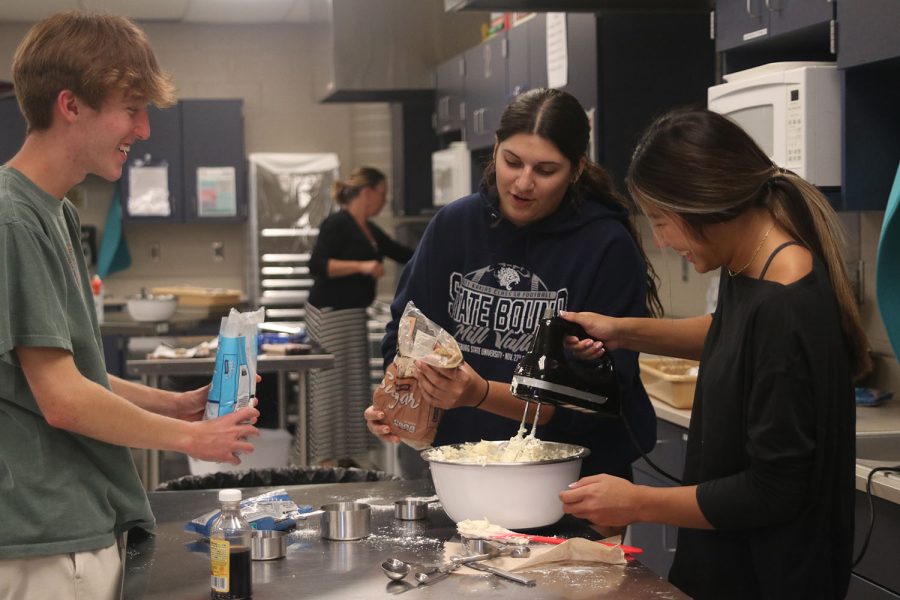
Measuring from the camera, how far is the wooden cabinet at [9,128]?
758 cm

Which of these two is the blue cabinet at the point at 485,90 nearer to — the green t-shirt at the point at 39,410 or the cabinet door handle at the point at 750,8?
the cabinet door handle at the point at 750,8

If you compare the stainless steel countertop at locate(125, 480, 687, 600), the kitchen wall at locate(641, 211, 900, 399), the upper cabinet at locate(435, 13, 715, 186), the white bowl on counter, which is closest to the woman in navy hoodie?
the stainless steel countertop at locate(125, 480, 687, 600)

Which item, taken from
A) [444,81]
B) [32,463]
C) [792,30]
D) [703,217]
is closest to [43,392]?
[32,463]

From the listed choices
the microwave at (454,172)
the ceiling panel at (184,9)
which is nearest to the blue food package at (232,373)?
the microwave at (454,172)

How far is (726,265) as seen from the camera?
1.72m

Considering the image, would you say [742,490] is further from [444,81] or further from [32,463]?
[444,81]

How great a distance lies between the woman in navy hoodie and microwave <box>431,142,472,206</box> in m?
3.35

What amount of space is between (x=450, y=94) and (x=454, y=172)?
0.57 metres

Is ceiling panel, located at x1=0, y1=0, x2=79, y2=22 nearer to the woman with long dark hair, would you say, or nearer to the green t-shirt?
the green t-shirt

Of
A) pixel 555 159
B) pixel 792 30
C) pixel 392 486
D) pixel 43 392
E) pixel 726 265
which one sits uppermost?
pixel 792 30

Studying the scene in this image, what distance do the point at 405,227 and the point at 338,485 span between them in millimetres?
5179

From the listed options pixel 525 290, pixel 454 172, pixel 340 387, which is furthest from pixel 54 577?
pixel 454 172

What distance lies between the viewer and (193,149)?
25.9ft

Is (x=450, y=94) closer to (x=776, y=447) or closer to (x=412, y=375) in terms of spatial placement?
(x=412, y=375)
